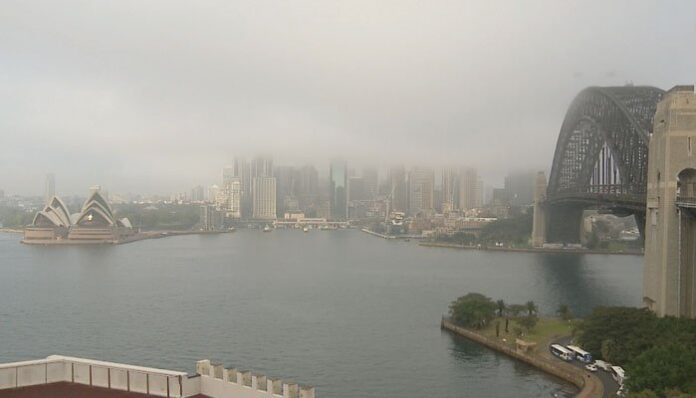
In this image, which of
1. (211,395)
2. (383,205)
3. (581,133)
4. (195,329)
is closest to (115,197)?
(383,205)

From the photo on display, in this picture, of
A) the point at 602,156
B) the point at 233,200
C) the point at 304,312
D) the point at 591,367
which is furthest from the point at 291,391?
the point at 233,200

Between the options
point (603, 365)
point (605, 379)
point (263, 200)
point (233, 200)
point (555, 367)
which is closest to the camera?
point (605, 379)

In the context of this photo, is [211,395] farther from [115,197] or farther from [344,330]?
[115,197]

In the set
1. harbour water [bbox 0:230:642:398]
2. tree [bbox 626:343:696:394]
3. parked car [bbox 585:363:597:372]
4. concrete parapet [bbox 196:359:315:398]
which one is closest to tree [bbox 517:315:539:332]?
harbour water [bbox 0:230:642:398]

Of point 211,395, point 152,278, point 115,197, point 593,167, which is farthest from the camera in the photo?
point 115,197

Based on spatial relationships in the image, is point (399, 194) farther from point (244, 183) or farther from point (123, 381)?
point (123, 381)
